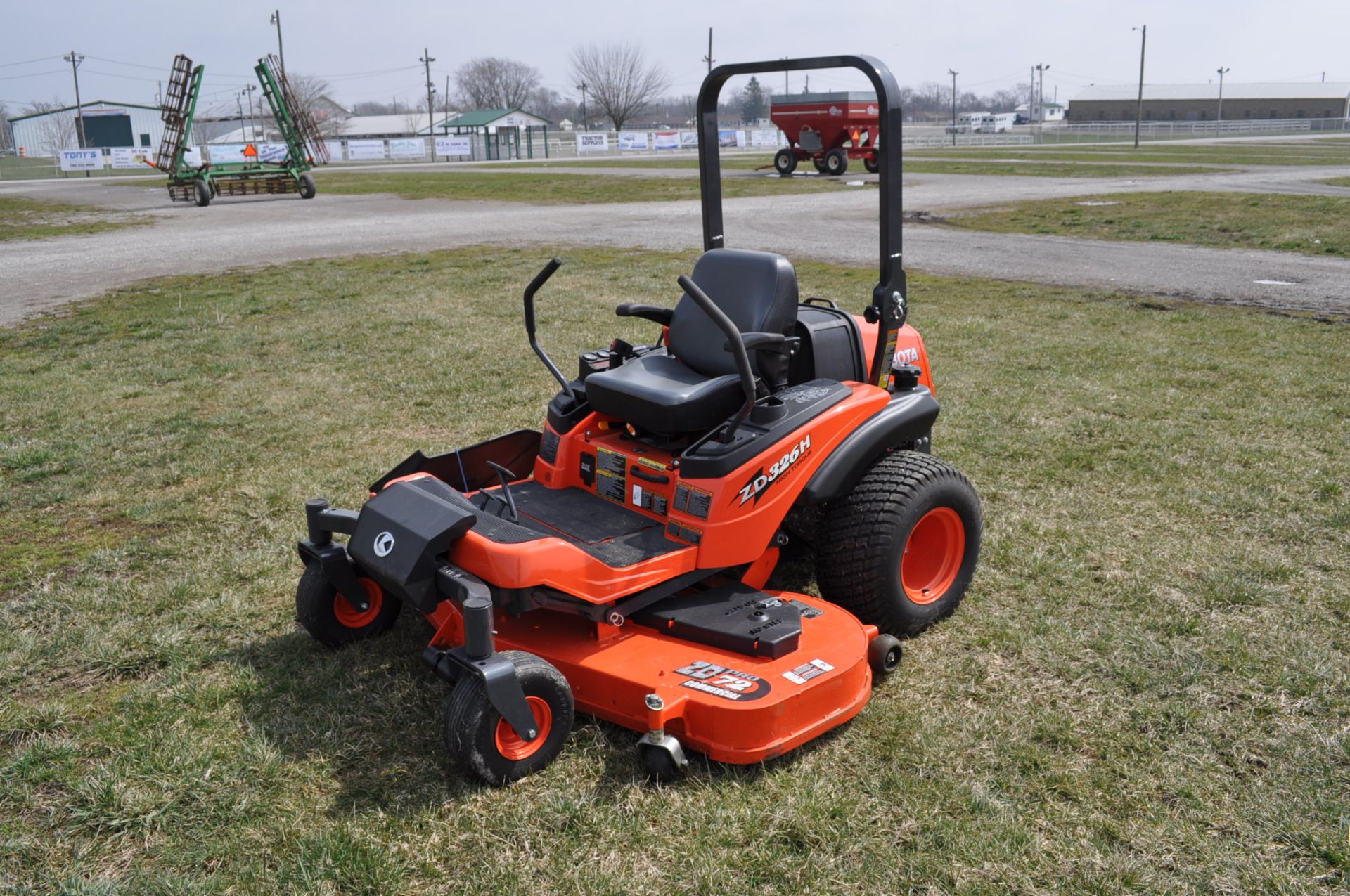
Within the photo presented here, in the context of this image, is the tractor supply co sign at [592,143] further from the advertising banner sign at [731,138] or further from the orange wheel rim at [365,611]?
the orange wheel rim at [365,611]

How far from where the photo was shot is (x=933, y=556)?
439cm

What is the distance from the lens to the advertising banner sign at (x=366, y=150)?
61.0 m

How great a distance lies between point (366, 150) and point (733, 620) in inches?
2481

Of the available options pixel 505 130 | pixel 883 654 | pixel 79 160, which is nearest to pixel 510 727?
pixel 883 654

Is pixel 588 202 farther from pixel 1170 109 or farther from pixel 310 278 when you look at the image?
pixel 1170 109

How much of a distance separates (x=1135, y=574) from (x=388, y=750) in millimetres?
3230

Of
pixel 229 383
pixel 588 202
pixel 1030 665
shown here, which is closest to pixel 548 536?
pixel 1030 665

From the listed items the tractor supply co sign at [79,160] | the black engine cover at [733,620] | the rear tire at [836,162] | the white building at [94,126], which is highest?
the white building at [94,126]

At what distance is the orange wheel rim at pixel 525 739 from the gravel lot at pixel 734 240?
9657mm

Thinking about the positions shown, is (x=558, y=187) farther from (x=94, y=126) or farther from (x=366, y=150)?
(x=94, y=126)

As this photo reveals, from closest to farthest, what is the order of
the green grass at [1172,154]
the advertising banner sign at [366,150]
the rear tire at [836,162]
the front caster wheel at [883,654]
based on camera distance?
1. the front caster wheel at [883,654]
2. the rear tire at [836,162]
3. the green grass at [1172,154]
4. the advertising banner sign at [366,150]

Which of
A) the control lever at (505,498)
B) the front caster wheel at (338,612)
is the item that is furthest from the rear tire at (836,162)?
the front caster wheel at (338,612)

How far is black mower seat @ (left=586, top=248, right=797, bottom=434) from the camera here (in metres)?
3.88

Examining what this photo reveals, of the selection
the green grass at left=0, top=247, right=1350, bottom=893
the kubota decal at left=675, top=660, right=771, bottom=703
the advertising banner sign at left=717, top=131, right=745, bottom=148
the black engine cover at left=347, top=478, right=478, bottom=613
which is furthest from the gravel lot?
the advertising banner sign at left=717, top=131, right=745, bottom=148
